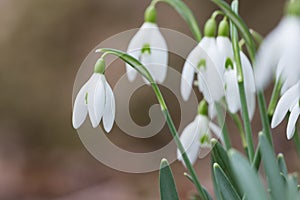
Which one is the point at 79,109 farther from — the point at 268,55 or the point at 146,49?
the point at 268,55

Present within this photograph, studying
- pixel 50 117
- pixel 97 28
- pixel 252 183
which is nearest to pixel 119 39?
pixel 97 28

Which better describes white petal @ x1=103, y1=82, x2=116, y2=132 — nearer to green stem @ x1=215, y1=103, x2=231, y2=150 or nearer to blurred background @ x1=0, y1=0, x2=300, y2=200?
green stem @ x1=215, y1=103, x2=231, y2=150

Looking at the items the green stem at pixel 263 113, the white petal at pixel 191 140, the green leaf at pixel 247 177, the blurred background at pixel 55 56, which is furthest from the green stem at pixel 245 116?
the blurred background at pixel 55 56

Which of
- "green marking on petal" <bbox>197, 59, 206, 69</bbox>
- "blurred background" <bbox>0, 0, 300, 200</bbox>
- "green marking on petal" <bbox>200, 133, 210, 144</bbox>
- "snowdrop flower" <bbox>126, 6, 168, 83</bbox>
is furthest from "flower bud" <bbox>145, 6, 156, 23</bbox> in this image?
"blurred background" <bbox>0, 0, 300, 200</bbox>

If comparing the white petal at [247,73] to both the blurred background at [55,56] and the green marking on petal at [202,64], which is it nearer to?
the green marking on petal at [202,64]

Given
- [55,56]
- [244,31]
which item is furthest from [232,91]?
[55,56]

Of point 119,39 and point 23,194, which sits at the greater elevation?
point 119,39

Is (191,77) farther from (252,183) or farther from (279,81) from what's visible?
(252,183)
